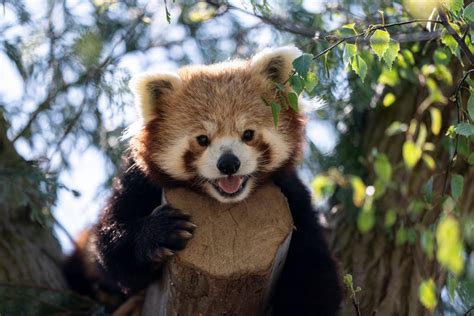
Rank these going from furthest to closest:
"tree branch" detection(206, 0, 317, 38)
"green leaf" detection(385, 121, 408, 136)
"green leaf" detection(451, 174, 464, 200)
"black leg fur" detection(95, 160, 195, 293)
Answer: "tree branch" detection(206, 0, 317, 38) < "green leaf" detection(385, 121, 408, 136) < "black leg fur" detection(95, 160, 195, 293) < "green leaf" detection(451, 174, 464, 200)

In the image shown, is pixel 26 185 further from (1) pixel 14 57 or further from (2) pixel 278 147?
(2) pixel 278 147

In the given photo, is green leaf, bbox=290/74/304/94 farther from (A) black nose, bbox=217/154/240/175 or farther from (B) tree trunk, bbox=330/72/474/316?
(B) tree trunk, bbox=330/72/474/316

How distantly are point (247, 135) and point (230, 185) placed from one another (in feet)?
1.04

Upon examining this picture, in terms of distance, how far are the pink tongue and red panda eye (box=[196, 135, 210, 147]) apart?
235mm

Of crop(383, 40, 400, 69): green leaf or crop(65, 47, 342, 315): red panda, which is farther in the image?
crop(65, 47, 342, 315): red panda

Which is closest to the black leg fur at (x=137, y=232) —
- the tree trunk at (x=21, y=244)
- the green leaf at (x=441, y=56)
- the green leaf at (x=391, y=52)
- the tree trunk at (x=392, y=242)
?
the tree trunk at (x=21, y=244)

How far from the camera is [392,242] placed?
209 inches

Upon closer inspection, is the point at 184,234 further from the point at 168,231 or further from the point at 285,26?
the point at 285,26

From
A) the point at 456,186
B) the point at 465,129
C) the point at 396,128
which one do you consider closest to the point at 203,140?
the point at 396,128

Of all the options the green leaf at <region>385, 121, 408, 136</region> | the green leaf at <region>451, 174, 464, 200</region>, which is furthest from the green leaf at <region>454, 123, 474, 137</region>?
the green leaf at <region>385, 121, 408, 136</region>

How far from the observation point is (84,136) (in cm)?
603

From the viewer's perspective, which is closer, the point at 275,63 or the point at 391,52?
the point at 391,52

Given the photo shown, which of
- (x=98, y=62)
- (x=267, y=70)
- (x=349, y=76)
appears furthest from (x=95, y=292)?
(x=349, y=76)

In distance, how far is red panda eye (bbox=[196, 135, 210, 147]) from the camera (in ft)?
13.9
